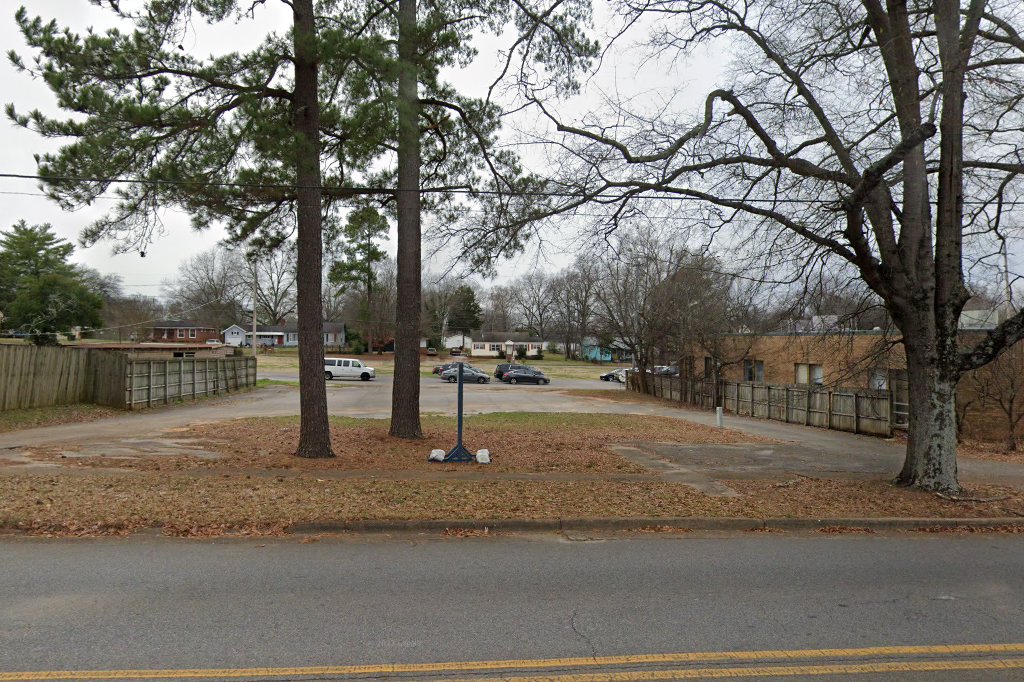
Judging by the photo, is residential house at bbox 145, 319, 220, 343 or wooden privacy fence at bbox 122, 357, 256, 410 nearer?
wooden privacy fence at bbox 122, 357, 256, 410

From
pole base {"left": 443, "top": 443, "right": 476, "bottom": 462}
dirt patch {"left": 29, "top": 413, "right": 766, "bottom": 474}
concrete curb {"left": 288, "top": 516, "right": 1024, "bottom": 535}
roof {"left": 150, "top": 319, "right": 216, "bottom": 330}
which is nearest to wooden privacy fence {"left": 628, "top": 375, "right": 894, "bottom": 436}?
dirt patch {"left": 29, "top": 413, "right": 766, "bottom": 474}

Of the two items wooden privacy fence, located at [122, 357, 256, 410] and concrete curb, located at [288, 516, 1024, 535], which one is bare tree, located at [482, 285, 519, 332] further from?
concrete curb, located at [288, 516, 1024, 535]

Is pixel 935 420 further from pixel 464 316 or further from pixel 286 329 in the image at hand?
pixel 286 329

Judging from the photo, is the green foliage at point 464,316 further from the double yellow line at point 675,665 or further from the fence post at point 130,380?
the double yellow line at point 675,665

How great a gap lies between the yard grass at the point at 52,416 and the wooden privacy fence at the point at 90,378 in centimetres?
45

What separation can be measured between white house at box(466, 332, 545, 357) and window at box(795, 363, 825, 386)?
208ft

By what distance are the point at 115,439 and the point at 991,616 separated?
15.9m

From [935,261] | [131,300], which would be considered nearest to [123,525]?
[935,261]

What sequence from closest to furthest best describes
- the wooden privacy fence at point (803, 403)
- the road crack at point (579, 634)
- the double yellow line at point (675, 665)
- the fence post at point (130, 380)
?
1. the double yellow line at point (675, 665)
2. the road crack at point (579, 634)
3. the wooden privacy fence at point (803, 403)
4. the fence post at point (130, 380)

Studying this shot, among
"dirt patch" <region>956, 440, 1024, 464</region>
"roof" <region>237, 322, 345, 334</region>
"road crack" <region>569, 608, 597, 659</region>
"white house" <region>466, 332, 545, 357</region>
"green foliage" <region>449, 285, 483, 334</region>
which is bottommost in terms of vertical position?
"dirt patch" <region>956, 440, 1024, 464</region>

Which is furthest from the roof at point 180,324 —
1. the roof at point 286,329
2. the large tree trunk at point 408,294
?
the large tree trunk at point 408,294

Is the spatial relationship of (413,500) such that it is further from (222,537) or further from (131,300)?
(131,300)

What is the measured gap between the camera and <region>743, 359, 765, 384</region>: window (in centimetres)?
3547

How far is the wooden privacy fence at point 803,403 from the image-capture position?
2255 centimetres
